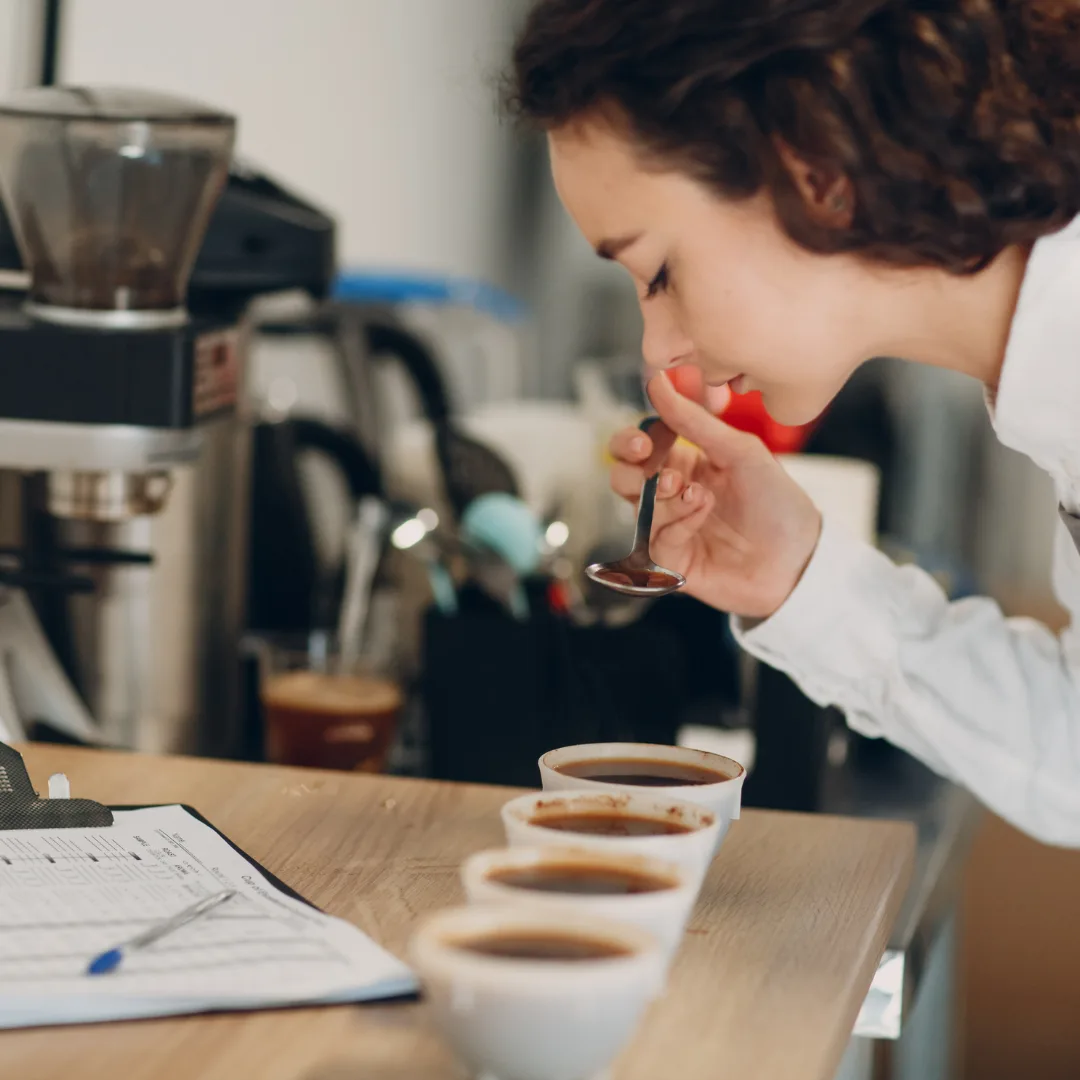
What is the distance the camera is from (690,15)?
892 millimetres

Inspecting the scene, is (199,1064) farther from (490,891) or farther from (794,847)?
(794,847)

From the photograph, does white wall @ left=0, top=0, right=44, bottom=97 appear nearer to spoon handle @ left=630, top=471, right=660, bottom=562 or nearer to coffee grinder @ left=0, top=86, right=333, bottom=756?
coffee grinder @ left=0, top=86, right=333, bottom=756

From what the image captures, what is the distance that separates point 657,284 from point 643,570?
0.22 meters

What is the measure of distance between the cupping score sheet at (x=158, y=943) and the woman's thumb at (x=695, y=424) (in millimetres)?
422

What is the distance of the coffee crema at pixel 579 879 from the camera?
2.41ft

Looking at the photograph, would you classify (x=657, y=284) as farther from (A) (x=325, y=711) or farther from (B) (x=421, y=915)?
(A) (x=325, y=711)

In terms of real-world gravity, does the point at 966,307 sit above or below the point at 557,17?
below

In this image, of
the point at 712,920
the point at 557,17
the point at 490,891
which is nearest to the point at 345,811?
the point at 712,920

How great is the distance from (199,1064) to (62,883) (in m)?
0.19

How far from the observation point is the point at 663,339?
1027 millimetres

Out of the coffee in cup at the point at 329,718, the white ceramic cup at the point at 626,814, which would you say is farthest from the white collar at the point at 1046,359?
the coffee in cup at the point at 329,718

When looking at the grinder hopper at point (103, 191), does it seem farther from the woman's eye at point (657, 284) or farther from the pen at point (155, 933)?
the pen at point (155, 933)

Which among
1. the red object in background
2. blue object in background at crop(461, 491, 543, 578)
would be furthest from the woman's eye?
the red object in background

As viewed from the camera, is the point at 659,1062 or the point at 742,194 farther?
the point at 742,194
